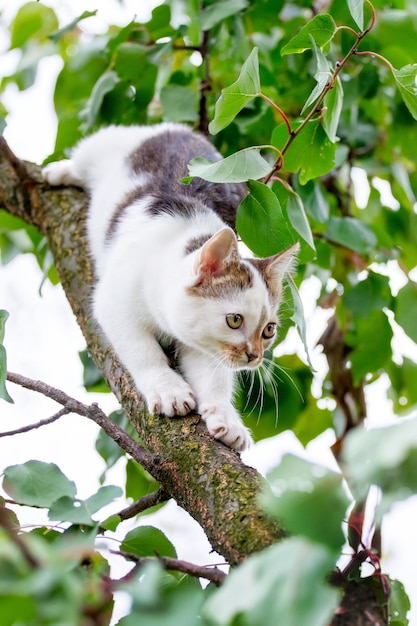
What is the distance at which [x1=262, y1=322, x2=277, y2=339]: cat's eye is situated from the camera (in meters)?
1.68

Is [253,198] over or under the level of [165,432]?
over

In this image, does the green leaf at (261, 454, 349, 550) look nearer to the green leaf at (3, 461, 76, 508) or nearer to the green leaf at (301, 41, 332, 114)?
the green leaf at (3, 461, 76, 508)

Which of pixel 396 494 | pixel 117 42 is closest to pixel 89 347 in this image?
pixel 117 42

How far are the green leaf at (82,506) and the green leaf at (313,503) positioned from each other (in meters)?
0.35

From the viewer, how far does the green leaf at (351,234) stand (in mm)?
1829

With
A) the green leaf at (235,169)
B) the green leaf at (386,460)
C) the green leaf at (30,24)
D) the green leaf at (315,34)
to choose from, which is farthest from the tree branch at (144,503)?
the green leaf at (30,24)

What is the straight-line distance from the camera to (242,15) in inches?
77.3

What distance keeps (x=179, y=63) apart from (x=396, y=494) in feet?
6.37

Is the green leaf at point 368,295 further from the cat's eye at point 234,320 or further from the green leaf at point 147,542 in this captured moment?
the green leaf at point 147,542

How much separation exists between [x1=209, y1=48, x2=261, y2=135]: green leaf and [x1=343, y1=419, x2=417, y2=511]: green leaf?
79 centimetres

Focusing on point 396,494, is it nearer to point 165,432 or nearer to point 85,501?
point 85,501

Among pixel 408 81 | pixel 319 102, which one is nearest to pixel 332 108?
pixel 319 102

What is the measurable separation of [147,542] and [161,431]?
29 centimetres

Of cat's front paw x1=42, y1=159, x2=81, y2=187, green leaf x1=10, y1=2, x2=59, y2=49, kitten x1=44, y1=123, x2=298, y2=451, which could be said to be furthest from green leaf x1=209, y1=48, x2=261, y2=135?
green leaf x1=10, y1=2, x2=59, y2=49
